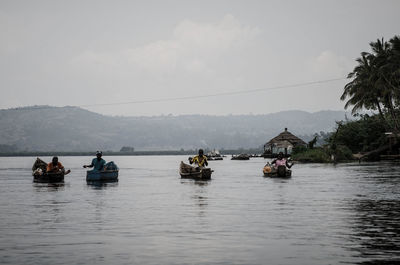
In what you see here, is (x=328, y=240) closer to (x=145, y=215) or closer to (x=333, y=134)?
(x=145, y=215)

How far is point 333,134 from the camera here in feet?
303

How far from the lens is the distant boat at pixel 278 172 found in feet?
138

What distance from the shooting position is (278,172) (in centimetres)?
4284

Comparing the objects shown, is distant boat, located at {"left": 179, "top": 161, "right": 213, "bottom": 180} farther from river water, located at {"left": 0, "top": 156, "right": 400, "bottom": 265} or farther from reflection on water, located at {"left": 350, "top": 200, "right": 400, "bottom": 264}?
reflection on water, located at {"left": 350, "top": 200, "right": 400, "bottom": 264}

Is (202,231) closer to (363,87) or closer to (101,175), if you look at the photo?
(101,175)

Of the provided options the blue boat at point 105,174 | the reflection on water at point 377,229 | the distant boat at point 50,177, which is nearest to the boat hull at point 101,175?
the blue boat at point 105,174

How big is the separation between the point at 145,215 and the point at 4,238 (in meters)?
5.89

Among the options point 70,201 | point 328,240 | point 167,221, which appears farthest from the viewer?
point 70,201

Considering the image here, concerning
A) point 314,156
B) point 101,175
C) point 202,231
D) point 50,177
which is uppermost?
point 314,156

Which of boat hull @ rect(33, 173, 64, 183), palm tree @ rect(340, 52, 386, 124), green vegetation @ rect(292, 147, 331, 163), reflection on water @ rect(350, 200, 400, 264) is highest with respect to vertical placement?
palm tree @ rect(340, 52, 386, 124)

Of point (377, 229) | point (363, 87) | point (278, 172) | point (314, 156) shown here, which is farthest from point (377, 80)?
point (377, 229)

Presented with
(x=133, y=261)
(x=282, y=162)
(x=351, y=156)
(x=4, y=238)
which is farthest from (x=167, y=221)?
(x=351, y=156)

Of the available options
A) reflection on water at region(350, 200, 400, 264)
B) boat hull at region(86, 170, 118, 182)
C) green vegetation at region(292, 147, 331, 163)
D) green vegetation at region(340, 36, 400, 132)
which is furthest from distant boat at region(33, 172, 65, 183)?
green vegetation at region(292, 147, 331, 163)

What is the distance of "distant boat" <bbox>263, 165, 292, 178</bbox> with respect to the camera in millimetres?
→ 42175
